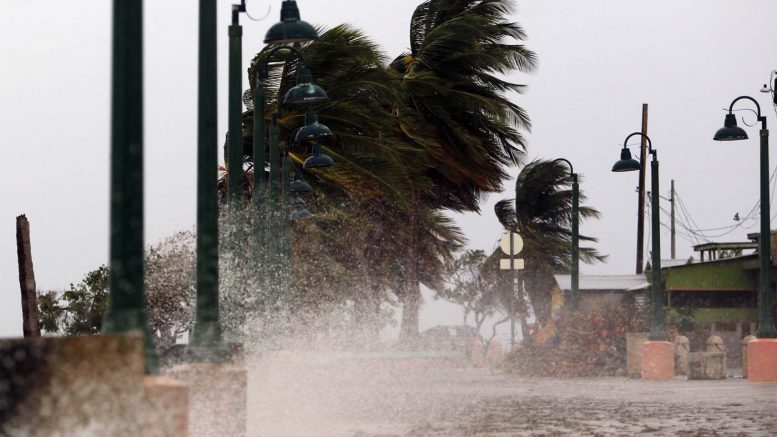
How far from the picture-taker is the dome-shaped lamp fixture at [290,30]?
1936 cm

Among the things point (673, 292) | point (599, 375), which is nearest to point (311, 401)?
point (599, 375)

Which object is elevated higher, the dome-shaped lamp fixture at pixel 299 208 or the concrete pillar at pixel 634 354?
the dome-shaped lamp fixture at pixel 299 208

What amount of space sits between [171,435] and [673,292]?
40.2 meters

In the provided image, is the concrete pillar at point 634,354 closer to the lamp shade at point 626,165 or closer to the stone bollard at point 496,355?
the lamp shade at point 626,165

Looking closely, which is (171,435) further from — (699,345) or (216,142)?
(699,345)

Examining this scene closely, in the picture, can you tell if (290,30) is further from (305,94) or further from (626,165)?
(626,165)

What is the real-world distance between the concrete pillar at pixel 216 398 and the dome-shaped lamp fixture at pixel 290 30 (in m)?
7.69

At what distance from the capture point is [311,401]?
2134 centimetres

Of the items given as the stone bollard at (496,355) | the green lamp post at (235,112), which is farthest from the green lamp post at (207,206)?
the stone bollard at (496,355)

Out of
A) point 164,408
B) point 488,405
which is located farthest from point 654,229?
point 164,408

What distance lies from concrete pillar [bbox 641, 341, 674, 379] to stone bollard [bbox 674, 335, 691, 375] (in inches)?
110

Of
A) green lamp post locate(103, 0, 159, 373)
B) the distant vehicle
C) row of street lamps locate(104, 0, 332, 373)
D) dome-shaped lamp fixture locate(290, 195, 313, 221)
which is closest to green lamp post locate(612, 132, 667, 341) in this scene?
dome-shaped lamp fixture locate(290, 195, 313, 221)

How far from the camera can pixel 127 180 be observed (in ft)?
28.2

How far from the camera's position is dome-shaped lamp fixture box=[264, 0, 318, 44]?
19359 mm
